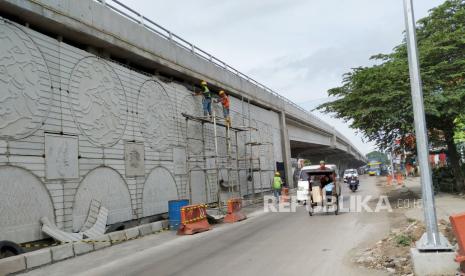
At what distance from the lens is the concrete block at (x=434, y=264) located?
22.2 feet

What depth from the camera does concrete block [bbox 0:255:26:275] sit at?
961cm

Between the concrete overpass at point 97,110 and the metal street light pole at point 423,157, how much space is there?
386 inches

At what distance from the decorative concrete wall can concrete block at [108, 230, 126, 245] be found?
123cm

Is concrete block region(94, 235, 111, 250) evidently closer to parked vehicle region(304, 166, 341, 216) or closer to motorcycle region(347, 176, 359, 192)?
parked vehicle region(304, 166, 341, 216)

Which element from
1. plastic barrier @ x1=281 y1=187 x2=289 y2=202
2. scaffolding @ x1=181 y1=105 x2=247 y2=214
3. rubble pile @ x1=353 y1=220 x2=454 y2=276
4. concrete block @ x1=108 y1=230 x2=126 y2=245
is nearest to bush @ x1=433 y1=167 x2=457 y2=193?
plastic barrier @ x1=281 y1=187 x2=289 y2=202

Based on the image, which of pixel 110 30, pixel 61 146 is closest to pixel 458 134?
pixel 110 30

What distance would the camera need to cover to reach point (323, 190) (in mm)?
17422

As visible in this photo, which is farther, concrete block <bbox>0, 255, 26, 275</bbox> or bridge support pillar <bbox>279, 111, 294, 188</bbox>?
bridge support pillar <bbox>279, 111, 294, 188</bbox>

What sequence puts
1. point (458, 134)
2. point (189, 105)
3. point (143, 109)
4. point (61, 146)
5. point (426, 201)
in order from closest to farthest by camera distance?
1. point (426, 201)
2. point (61, 146)
3. point (143, 109)
4. point (189, 105)
5. point (458, 134)

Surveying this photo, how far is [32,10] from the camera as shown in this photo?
12914mm

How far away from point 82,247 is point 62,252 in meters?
0.86

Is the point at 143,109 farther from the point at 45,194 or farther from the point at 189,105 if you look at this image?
the point at 45,194

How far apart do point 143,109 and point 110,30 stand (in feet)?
11.9

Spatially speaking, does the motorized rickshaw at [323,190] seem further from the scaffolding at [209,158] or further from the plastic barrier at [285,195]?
the plastic barrier at [285,195]
